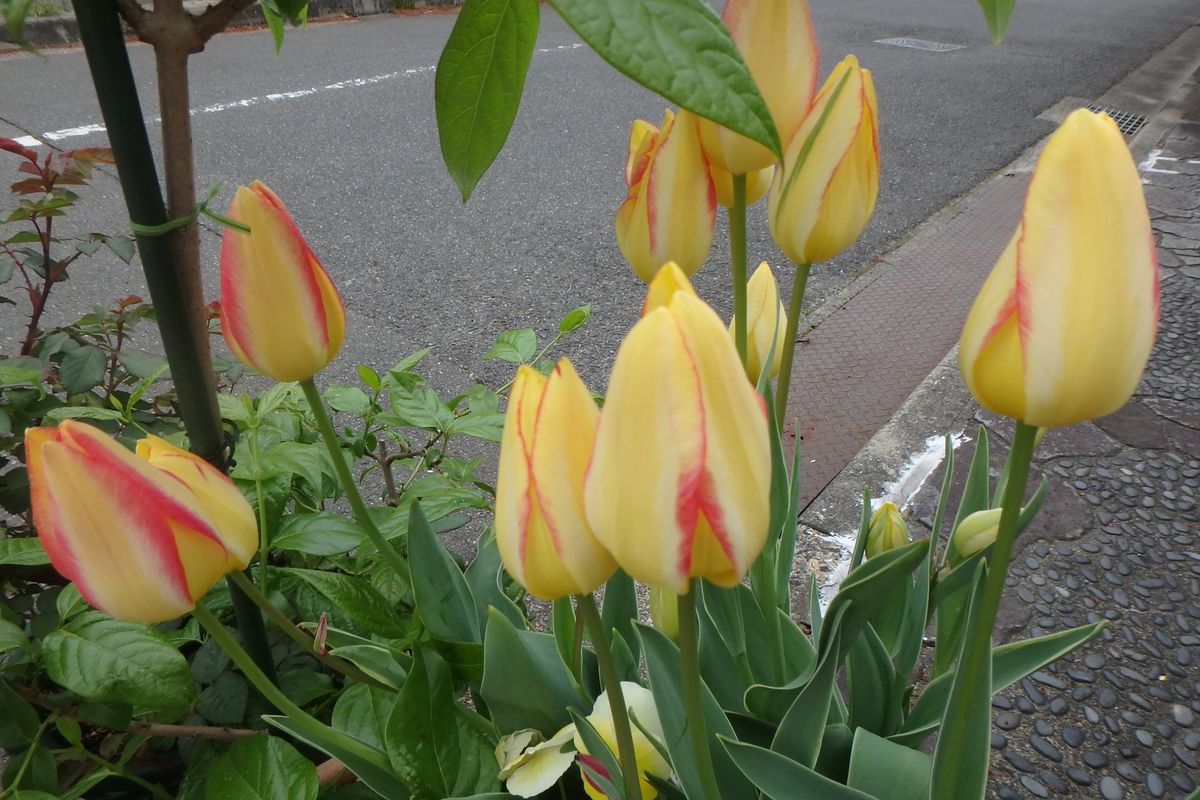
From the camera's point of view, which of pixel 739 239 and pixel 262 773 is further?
pixel 262 773

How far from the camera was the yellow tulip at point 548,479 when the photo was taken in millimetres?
447

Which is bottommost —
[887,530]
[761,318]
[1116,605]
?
[1116,605]

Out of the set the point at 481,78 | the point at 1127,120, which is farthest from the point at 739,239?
the point at 1127,120

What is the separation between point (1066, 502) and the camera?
227cm

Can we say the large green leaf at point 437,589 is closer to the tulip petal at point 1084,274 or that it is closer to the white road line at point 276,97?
the tulip petal at point 1084,274

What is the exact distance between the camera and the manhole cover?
769cm

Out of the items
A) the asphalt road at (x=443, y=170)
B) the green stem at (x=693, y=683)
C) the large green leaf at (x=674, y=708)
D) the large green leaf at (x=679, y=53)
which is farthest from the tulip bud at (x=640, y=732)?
the asphalt road at (x=443, y=170)

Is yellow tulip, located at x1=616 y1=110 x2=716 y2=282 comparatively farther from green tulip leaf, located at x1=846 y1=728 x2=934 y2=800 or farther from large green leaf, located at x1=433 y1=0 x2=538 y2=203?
green tulip leaf, located at x1=846 y1=728 x2=934 y2=800

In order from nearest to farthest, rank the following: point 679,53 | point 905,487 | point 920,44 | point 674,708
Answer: point 679,53 → point 674,708 → point 905,487 → point 920,44

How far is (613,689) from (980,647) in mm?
220

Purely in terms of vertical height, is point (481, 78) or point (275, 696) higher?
point (481, 78)

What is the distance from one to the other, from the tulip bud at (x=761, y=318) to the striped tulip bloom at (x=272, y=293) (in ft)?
1.17

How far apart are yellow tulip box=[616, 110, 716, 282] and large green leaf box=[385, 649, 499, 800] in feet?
1.22

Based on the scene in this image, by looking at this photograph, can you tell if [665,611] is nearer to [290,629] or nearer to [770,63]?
[290,629]
